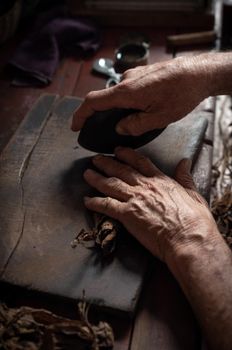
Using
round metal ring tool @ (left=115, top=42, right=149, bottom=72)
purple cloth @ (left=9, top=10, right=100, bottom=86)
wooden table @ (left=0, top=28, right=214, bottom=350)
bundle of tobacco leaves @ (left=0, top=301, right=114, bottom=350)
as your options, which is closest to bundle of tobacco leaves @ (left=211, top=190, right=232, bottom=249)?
wooden table @ (left=0, top=28, right=214, bottom=350)

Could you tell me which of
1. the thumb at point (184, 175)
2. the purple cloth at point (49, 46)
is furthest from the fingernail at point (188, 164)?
the purple cloth at point (49, 46)

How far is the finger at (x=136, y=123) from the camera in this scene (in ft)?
3.49

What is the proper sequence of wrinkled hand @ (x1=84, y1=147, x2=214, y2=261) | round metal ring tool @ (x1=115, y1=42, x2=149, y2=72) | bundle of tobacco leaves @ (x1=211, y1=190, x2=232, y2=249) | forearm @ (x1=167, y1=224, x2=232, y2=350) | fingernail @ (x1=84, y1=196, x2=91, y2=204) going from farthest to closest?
round metal ring tool @ (x1=115, y1=42, x2=149, y2=72) → bundle of tobacco leaves @ (x1=211, y1=190, x2=232, y2=249) → fingernail @ (x1=84, y1=196, x2=91, y2=204) → wrinkled hand @ (x1=84, y1=147, x2=214, y2=261) → forearm @ (x1=167, y1=224, x2=232, y2=350)

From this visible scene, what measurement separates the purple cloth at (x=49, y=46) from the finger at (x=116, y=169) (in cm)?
57

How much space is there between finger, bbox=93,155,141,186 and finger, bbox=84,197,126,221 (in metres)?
0.07

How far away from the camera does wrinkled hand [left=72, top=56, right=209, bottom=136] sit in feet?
3.45

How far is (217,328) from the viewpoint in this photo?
0.82 metres

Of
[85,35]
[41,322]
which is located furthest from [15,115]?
[41,322]

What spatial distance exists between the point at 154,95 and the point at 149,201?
0.28 meters

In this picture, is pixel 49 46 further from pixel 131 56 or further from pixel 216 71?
pixel 216 71

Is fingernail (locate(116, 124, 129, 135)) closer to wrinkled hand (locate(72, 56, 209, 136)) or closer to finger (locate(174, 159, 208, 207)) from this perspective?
wrinkled hand (locate(72, 56, 209, 136))

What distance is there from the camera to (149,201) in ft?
3.23

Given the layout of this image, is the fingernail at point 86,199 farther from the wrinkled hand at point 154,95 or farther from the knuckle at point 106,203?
the wrinkled hand at point 154,95

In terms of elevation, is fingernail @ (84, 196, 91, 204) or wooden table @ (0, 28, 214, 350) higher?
fingernail @ (84, 196, 91, 204)
